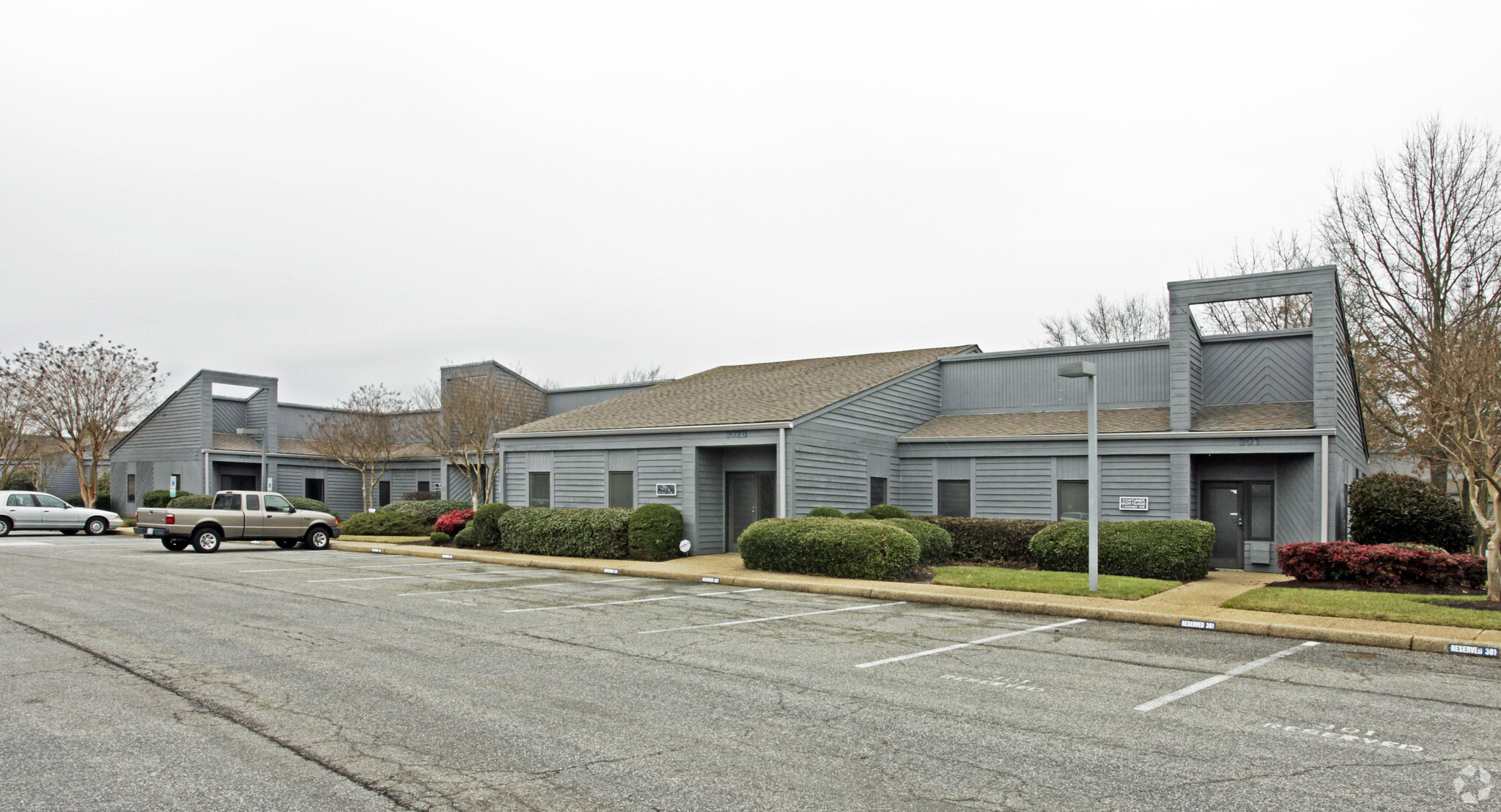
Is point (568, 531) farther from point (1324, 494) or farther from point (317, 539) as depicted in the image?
point (1324, 494)

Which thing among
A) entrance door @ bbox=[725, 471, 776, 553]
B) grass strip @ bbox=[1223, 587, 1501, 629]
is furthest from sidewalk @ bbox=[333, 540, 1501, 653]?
entrance door @ bbox=[725, 471, 776, 553]

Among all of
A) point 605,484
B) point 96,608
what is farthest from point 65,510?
point 96,608

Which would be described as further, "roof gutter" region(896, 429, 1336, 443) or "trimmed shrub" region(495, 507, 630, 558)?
"trimmed shrub" region(495, 507, 630, 558)

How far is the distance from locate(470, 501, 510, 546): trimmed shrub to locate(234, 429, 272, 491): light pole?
20493mm

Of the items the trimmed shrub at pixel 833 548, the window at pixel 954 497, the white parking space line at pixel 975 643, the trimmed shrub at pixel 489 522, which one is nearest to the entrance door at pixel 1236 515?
the window at pixel 954 497

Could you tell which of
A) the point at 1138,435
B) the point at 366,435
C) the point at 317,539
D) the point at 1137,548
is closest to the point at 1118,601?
the point at 1137,548

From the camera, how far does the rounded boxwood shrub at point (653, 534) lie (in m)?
20.6

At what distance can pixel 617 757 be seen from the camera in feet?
19.2

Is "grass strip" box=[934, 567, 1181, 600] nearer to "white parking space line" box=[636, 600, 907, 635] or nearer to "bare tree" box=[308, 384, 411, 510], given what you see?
"white parking space line" box=[636, 600, 907, 635]

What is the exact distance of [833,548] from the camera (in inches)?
674

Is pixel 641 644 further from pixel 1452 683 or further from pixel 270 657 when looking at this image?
pixel 1452 683

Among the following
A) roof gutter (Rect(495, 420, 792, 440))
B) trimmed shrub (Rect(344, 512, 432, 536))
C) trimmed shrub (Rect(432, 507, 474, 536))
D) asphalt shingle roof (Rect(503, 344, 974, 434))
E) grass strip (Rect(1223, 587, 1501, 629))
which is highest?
asphalt shingle roof (Rect(503, 344, 974, 434))

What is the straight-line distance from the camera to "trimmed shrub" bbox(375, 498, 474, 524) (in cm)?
3117

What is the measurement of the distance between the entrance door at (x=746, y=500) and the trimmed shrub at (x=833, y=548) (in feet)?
11.9
